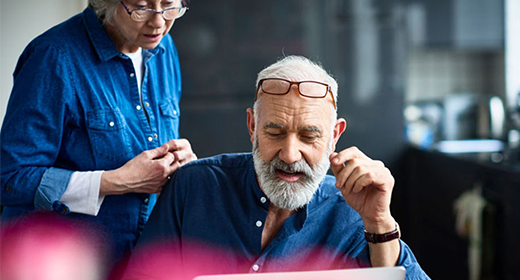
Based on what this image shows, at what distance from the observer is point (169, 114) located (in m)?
1.71

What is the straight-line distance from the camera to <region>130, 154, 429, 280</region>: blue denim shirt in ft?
4.62

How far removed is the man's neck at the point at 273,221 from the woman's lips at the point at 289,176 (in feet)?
0.44

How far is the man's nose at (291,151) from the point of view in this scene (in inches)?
53.1

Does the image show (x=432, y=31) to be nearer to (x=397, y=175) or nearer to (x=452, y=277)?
(x=397, y=175)

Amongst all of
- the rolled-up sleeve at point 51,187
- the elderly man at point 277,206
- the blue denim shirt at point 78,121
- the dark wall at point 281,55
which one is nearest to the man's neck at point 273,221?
the elderly man at point 277,206

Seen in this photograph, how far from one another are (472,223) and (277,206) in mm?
1757

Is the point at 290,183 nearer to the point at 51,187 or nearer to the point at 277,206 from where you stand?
the point at 277,206

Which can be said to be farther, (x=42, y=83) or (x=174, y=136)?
(x=174, y=136)

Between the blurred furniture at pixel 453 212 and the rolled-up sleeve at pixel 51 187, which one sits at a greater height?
the rolled-up sleeve at pixel 51 187

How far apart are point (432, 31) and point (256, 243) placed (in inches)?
134

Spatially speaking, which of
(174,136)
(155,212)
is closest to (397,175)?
(174,136)

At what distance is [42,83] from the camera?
4.59ft

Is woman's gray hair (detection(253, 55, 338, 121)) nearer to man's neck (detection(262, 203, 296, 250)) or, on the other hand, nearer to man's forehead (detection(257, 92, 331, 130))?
man's forehead (detection(257, 92, 331, 130))

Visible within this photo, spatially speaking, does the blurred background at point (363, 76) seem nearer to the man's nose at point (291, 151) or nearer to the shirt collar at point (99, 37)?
the shirt collar at point (99, 37)
